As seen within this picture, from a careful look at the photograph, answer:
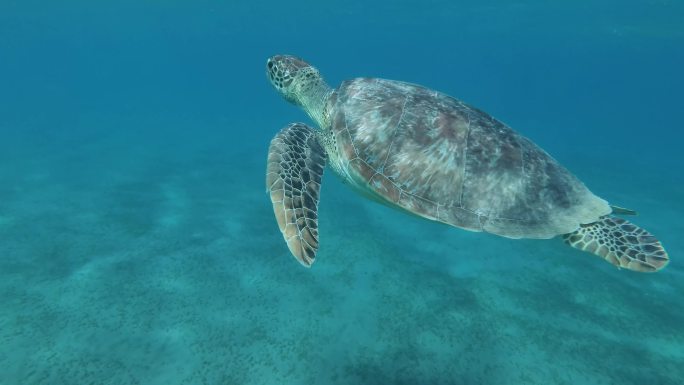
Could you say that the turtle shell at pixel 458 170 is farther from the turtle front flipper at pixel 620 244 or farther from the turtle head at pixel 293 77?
the turtle head at pixel 293 77

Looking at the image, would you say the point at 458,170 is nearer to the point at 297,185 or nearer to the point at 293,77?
the point at 297,185

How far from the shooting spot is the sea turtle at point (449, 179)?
4531mm

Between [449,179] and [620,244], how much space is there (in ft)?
7.35

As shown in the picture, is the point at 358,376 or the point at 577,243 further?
the point at 358,376

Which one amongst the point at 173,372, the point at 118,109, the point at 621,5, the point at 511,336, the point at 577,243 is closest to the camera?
the point at 577,243

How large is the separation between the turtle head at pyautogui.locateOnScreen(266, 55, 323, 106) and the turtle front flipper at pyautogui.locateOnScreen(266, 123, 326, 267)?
46.5 inches

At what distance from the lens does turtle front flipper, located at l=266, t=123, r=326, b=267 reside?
424 cm

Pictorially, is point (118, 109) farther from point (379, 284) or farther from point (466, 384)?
point (466, 384)

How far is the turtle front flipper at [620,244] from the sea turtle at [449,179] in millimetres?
11

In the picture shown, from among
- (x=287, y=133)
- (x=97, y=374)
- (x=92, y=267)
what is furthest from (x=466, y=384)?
(x=92, y=267)

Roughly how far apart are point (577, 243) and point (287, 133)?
4.34 m

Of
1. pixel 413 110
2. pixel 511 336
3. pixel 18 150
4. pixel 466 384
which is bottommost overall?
pixel 18 150

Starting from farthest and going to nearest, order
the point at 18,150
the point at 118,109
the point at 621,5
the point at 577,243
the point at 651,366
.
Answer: the point at 118,109 < the point at 621,5 < the point at 18,150 < the point at 651,366 < the point at 577,243

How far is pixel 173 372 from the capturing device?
5.19m
